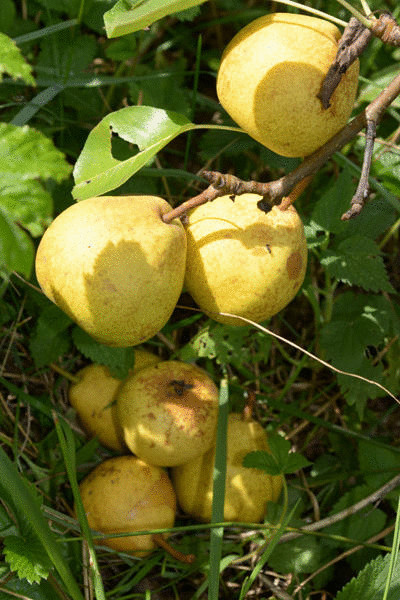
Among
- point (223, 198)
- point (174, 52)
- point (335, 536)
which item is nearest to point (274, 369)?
point (335, 536)

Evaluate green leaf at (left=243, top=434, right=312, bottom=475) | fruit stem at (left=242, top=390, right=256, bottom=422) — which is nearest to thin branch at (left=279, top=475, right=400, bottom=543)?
green leaf at (left=243, top=434, right=312, bottom=475)

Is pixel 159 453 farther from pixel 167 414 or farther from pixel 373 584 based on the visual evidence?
pixel 373 584

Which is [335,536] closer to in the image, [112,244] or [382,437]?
[382,437]

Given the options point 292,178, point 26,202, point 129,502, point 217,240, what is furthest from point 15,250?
point 129,502

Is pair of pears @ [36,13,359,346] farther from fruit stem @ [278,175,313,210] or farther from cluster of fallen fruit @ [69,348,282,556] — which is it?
cluster of fallen fruit @ [69,348,282,556]

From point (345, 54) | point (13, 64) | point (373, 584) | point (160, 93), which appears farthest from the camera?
point (160, 93)

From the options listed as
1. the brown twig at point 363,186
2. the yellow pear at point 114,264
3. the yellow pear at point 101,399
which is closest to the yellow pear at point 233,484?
the yellow pear at point 101,399

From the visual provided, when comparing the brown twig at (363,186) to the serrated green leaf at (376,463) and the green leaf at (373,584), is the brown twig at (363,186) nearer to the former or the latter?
the green leaf at (373,584)
